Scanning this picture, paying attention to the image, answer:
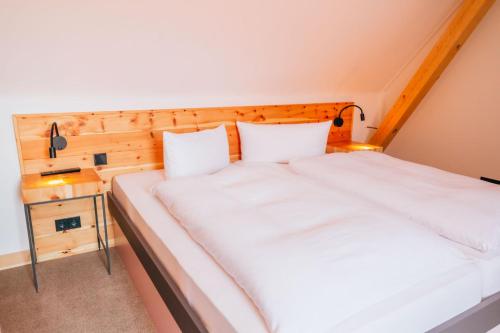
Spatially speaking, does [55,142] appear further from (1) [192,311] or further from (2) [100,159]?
(1) [192,311]

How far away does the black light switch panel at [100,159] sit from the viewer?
2.35 meters

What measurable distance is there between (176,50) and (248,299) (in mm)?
1652

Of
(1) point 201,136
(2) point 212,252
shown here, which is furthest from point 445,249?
(1) point 201,136

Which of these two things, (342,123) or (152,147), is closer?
(152,147)

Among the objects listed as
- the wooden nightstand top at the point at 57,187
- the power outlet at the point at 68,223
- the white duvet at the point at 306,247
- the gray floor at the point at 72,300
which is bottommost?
the gray floor at the point at 72,300

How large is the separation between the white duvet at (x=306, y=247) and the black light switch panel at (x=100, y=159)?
26.5 inches

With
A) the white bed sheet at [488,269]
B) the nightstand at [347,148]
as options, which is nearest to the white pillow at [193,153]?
the nightstand at [347,148]

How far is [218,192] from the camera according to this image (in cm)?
185

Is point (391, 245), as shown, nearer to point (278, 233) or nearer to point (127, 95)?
point (278, 233)

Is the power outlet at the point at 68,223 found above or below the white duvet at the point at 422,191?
below

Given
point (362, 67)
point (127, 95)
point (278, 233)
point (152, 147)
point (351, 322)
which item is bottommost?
point (351, 322)

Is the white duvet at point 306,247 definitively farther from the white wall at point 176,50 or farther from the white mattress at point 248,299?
the white wall at point 176,50

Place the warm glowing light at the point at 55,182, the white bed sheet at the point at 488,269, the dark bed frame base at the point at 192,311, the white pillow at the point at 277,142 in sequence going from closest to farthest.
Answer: the dark bed frame base at the point at 192,311, the white bed sheet at the point at 488,269, the warm glowing light at the point at 55,182, the white pillow at the point at 277,142

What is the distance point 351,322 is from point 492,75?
2.78m
